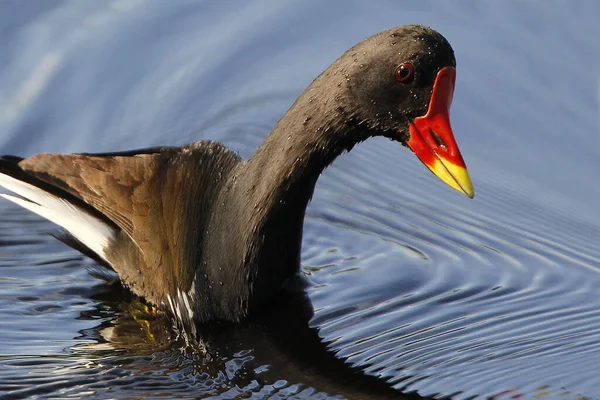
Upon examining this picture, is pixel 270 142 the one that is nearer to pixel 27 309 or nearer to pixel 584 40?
pixel 27 309

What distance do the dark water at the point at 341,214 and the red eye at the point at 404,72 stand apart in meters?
0.85

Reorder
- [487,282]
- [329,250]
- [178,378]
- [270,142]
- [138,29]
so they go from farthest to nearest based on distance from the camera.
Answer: [138,29] → [329,250] → [487,282] → [270,142] → [178,378]

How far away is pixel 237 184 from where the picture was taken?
4.49m

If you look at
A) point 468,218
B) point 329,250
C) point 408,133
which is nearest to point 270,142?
point 408,133

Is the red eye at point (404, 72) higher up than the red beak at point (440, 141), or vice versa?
the red eye at point (404, 72)

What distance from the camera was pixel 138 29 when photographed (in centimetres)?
664

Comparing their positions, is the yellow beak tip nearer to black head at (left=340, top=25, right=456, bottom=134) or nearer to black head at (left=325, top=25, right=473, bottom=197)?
black head at (left=325, top=25, right=473, bottom=197)

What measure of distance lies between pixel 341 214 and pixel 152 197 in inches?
40.0

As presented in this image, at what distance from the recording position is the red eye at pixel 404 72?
409cm

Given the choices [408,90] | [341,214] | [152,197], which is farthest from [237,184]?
[341,214]

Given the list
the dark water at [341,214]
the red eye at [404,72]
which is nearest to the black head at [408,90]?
the red eye at [404,72]

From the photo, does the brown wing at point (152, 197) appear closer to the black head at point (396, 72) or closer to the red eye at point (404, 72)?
the black head at point (396, 72)

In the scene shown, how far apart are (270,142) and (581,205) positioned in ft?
5.13

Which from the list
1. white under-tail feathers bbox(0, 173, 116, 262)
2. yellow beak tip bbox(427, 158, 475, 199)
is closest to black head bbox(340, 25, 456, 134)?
yellow beak tip bbox(427, 158, 475, 199)
